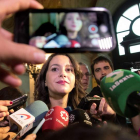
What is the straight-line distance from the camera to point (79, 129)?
Answer: 0.30 meters

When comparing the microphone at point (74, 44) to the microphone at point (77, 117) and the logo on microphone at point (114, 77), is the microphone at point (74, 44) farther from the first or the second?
the microphone at point (77, 117)

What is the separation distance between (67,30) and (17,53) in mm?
175

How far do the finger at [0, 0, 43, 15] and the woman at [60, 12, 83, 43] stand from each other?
0.28 feet

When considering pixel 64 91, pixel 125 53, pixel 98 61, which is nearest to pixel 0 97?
pixel 64 91

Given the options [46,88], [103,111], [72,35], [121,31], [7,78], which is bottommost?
[103,111]

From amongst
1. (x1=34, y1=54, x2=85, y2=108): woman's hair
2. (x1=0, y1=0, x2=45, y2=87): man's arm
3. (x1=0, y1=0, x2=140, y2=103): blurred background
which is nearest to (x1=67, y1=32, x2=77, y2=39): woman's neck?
(x1=0, y1=0, x2=45, y2=87): man's arm

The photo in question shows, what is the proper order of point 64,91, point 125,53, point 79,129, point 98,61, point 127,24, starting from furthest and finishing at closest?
point 127,24
point 125,53
point 98,61
point 64,91
point 79,129

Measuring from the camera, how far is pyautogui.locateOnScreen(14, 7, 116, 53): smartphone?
430 mm

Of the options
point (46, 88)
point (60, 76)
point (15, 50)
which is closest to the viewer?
point (15, 50)

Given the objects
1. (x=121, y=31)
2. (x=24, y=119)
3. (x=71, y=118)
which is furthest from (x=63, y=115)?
(x=121, y=31)

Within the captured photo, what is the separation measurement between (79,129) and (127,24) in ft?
11.8

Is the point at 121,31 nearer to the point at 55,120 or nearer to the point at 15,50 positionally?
the point at 55,120

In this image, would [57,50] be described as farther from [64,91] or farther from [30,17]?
[64,91]

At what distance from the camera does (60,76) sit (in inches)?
36.6
